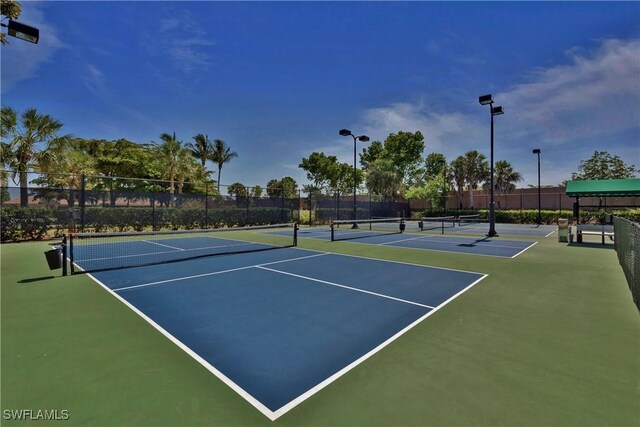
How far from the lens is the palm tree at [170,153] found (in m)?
35.3

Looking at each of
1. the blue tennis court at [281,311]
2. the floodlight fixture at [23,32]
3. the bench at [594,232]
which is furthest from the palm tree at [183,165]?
the bench at [594,232]

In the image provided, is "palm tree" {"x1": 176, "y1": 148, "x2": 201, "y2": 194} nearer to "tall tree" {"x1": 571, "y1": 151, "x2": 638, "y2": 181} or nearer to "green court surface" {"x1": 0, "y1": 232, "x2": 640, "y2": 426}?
"green court surface" {"x1": 0, "y1": 232, "x2": 640, "y2": 426}

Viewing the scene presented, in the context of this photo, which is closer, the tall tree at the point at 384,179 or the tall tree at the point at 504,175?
the tall tree at the point at 384,179

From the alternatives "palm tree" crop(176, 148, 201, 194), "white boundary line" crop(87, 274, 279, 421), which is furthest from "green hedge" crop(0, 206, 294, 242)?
"white boundary line" crop(87, 274, 279, 421)

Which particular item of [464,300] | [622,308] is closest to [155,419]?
[464,300]

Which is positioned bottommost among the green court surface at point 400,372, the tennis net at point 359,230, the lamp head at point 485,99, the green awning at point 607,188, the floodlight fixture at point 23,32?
the green court surface at point 400,372

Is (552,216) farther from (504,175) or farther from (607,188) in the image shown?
(504,175)

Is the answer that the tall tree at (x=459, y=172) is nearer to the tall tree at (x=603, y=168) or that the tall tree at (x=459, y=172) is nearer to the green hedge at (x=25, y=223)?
the tall tree at (x=603, y=168)

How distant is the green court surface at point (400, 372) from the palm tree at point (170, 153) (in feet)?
105

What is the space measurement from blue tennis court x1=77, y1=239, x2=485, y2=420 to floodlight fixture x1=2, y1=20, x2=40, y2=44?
614 centimetres

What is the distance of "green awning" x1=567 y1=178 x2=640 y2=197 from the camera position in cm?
1744

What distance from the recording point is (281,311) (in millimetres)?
5520

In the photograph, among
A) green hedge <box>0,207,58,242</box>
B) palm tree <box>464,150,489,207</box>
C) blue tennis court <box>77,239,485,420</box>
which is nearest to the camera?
blue tennis court <box>77,239,485,420</box>

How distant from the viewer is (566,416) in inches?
108
